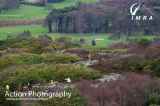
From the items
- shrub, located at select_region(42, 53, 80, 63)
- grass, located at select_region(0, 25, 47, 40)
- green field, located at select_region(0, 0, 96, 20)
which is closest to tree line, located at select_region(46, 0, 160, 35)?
grass, located at select_region(0, 25, 47, 40)

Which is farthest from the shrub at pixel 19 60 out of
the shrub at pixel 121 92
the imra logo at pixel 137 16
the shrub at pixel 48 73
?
the imra logo at pixel 137 16

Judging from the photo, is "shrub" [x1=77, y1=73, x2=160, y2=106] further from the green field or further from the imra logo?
the green field

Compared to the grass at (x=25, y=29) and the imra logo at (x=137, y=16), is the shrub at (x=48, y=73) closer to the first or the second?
the imra logo at (x=137, y=16)

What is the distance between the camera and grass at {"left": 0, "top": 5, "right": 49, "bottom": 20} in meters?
78.1

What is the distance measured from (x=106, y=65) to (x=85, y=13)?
48851mm

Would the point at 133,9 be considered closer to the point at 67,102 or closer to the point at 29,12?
the point at 29,12

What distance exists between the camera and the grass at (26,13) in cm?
7806

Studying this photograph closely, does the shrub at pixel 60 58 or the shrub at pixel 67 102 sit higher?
the shrub at pixel 67 102

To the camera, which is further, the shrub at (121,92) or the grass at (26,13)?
the grass at (26,13)

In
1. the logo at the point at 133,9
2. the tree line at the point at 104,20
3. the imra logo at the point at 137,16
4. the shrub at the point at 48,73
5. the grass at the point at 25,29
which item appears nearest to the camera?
the shrub at the point at 48,73

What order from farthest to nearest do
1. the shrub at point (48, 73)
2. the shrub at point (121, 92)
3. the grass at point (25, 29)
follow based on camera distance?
1. the grass at point (25, 29)
2. the shrub at point (48, 73)
3. the shrub at point (121, 92)

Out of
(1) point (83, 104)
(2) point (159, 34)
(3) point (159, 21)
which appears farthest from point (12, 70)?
(3) point (159, 21)

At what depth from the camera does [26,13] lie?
82.4 meters

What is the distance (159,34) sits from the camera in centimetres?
6041
